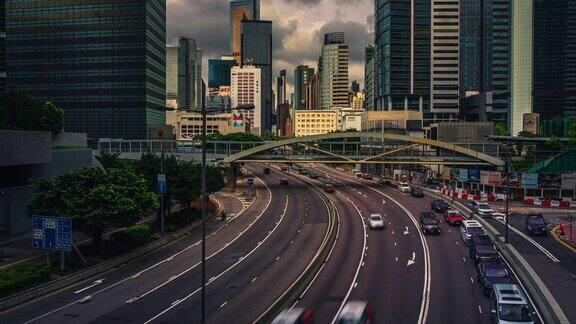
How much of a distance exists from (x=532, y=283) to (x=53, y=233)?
34.7 metres

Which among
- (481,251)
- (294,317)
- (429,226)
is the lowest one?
(429,226)

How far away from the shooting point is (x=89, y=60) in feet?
517

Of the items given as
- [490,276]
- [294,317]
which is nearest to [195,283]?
[294,317]

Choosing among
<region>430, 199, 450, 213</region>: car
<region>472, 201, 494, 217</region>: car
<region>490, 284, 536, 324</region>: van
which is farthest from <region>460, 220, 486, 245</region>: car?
<region>490, 284, 536, 324</region>: van

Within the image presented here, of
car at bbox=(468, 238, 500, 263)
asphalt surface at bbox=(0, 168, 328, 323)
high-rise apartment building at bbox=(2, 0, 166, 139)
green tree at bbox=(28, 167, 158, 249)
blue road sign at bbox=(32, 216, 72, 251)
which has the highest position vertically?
high-rise apartment building at bbox=(2, 0, 166, 139)

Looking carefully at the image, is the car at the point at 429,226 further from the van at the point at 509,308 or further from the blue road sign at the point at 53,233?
the blue road sign at the point at 53,233

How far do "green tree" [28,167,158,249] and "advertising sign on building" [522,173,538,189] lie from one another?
6033 cm

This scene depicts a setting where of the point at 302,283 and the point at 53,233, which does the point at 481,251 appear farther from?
the point at 53,233

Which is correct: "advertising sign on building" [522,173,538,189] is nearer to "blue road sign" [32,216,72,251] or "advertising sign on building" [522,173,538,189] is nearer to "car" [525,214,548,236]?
"car" [525,214,548,236]

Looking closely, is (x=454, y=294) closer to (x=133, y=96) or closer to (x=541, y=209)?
(x=541, y=209)

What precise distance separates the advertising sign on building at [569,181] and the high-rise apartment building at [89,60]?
10502 cm

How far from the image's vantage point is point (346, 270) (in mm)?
47594

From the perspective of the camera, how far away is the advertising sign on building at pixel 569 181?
87.1 meters

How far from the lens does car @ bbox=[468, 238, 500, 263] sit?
46.8 metres
